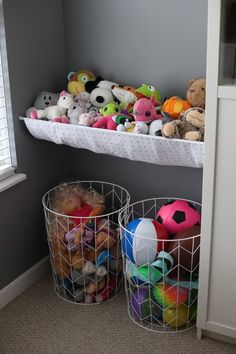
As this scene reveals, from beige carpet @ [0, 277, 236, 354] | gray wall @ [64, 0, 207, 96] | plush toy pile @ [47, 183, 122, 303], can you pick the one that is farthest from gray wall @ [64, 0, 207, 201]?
beige carpet @ [0, 277, 236, 354]

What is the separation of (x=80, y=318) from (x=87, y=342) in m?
0.16

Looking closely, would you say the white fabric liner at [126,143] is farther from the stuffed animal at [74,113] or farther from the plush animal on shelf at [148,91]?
the plush animal on shelf at [148,91]

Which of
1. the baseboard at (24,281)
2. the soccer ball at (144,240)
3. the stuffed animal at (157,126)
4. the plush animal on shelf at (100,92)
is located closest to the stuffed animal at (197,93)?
the stuffed animal at (157,126)

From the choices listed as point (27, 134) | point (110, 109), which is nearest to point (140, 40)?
point (110, 109)

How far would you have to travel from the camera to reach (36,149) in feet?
8.18

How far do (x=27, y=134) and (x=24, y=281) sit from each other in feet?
2.32

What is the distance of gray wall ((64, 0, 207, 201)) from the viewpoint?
87.2 inches

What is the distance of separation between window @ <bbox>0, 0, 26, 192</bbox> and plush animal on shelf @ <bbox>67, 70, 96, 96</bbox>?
0.31m

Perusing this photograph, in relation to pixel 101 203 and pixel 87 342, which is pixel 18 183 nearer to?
pixel 101 203

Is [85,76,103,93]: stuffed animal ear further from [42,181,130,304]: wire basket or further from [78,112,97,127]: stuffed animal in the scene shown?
[42,181,130,304]: wire basket

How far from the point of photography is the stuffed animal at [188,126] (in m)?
2.01

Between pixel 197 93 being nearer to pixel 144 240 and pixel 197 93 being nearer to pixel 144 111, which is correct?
pixel 144 111

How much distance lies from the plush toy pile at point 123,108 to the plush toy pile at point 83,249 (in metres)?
0.41

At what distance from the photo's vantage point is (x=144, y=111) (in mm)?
2154
